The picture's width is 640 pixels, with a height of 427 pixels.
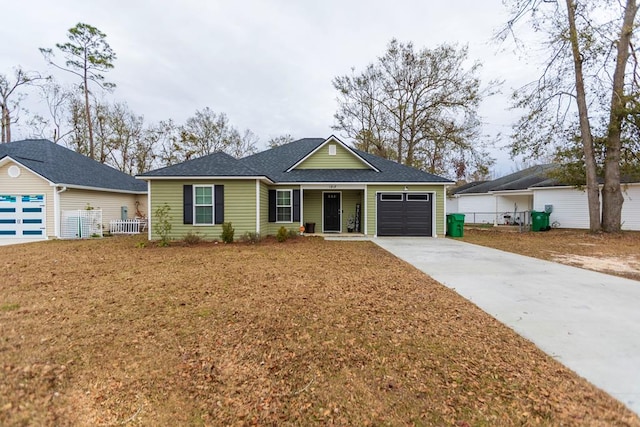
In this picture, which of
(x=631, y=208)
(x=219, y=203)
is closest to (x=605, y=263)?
(x=219, y=203)

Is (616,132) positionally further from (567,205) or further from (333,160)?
(333,160)

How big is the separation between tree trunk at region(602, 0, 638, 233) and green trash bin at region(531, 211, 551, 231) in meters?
2.87

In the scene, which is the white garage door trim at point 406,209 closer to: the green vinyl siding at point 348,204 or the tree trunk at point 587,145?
the green vinyl siding at point 348,204

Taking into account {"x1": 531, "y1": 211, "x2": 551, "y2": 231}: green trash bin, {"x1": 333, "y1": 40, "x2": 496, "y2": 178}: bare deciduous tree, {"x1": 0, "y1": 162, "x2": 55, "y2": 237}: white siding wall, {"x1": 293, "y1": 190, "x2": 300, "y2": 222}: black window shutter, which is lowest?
{"x1": 531, "y1": 211, "x2": 551, "y2": 231}: green trash bin

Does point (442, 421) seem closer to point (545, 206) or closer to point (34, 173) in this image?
point (34, 173)

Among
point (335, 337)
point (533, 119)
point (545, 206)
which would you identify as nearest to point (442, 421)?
point (335, 337)

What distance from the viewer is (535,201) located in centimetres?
1983

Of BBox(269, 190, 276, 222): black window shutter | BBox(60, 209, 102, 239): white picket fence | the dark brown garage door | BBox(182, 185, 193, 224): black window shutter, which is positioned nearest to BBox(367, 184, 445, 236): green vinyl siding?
the dark brown garage door

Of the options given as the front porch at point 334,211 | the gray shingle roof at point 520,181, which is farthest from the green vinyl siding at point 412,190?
the gray shingle roof at point 520,181

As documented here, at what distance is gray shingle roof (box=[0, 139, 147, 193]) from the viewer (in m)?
12.8

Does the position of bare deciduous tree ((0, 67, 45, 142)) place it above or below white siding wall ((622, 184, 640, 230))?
above

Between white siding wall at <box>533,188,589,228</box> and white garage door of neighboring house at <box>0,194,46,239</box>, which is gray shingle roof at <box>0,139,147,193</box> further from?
white siding wall at <box>533,188,589,228</box>

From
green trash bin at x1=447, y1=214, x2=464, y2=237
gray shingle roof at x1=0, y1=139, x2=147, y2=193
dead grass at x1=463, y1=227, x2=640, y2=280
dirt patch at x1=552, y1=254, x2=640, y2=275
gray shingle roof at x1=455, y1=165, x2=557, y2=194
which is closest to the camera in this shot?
dirt patch at x1=552, y1=254, x2=640, y2=275

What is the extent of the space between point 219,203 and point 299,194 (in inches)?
138
